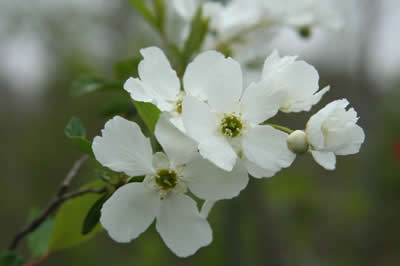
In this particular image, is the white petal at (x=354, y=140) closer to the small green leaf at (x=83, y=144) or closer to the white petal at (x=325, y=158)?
the white petal at (x=325, y=158)

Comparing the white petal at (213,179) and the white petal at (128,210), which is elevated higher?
the white petal at (213,179)

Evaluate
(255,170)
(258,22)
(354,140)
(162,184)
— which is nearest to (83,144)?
(162,184)

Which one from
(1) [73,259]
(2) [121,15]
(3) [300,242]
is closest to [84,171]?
(1) [73,259]

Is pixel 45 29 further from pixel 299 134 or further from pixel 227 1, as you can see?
pixel 299 134

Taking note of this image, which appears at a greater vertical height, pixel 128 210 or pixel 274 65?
pixel 274 65

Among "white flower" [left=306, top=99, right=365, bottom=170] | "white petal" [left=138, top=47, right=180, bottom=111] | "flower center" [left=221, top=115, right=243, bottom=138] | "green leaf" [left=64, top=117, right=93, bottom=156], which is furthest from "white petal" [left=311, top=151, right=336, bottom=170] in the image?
"green leaf" [left=64, top=117, right=93, bottom=156]

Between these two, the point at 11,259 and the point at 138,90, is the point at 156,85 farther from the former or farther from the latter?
the point at 11,259

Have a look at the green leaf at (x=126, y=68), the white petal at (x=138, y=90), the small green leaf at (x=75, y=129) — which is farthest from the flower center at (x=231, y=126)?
the green leaf at (x=126, y=68)
